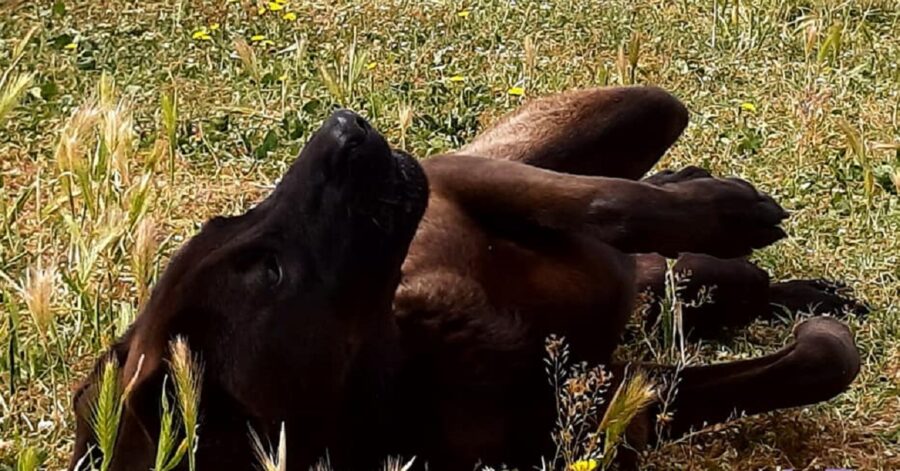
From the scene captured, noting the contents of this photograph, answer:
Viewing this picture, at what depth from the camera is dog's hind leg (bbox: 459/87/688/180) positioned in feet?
12.6

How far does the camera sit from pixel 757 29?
5930mm

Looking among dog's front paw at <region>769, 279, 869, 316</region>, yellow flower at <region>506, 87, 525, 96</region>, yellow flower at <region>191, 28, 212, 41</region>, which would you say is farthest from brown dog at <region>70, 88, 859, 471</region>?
yellow flower at <region>191, 28, 212, 41</region>

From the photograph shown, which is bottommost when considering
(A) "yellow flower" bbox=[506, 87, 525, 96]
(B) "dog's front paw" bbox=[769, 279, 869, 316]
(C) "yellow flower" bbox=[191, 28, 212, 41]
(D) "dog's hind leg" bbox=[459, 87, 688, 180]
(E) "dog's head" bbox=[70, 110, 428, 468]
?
(C) "yellow flower" bbox=[191, 28, 212, 41]

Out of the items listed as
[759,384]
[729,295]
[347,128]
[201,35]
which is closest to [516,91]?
[201,35]

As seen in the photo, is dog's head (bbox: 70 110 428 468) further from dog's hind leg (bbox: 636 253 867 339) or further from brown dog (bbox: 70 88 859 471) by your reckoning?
dog's hind leg (bbox: 636 253 867 339)

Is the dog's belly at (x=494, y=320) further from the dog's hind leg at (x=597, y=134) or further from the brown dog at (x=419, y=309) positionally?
the dog's hind leg at (x=597, y=134)

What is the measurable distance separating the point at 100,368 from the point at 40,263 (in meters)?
1.15

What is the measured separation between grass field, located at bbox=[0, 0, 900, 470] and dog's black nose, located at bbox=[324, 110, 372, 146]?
51 cm

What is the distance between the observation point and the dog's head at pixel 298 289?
8.97 feet

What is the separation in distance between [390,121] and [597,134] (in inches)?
60.2

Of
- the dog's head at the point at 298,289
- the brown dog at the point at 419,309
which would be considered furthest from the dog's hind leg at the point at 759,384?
the dog's head at the point at 298,289

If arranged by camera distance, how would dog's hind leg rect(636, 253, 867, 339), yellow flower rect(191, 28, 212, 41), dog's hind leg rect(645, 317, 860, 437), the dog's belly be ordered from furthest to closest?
1. yellow flower rect(191, 28, 212, 41)
2. dog's hind leg rect(636, 253, 867, 339)
3. dog's hind leg rect(645, 317, 860, 437)
4. the dog's belly

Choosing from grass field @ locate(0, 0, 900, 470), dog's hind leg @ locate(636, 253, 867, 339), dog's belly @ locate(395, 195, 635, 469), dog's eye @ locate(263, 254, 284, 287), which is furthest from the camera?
dog's hind leg @ locate(636, 253, 867, 339)

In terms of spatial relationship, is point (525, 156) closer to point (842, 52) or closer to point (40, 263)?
point (40, 263)
